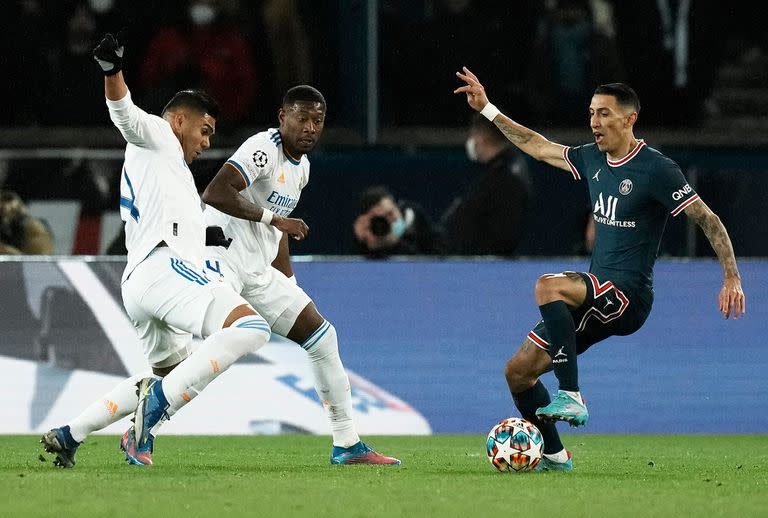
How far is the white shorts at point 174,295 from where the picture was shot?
7.31 metres

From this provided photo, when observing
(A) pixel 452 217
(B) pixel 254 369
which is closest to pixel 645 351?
(A) pixel 452 217

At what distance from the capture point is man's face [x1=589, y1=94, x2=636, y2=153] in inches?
319

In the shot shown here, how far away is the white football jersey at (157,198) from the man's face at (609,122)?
7.59 feet

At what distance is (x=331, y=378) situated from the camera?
326 inches

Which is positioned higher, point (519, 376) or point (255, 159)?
point (255, 159)

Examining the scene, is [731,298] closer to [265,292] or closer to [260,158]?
[265,292]

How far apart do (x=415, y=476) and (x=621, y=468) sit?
1.36 m

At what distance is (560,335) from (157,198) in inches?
86.8

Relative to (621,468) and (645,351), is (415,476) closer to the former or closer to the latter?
(621,468)

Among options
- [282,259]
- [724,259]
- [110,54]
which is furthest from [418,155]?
[110,54]

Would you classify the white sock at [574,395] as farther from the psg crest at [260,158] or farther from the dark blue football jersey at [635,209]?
the psg crest at [260,158]

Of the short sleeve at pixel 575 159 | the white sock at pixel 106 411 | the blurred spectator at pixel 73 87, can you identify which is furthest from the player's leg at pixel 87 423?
the blurred spectator at pixel 73 87

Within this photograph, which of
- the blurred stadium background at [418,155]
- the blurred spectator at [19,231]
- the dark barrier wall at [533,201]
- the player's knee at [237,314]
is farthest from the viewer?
the dark barrier wall at [533,201]

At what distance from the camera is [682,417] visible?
37.5ft
